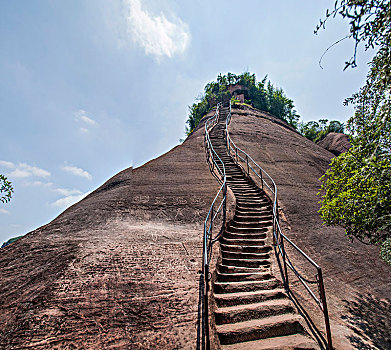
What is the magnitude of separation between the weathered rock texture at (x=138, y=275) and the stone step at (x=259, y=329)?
488 millimetres

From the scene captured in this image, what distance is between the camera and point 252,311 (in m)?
3.89

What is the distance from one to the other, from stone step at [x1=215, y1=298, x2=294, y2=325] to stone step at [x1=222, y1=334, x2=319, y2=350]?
0.37 meters

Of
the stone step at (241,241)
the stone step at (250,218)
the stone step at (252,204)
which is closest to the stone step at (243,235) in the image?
the stone step at (241,241)

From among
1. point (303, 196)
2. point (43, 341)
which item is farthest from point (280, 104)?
point (43, 341)

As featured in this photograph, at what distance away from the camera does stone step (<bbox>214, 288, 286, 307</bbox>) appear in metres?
4.09

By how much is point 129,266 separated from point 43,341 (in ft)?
5.34

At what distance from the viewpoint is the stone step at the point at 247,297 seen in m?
4.09

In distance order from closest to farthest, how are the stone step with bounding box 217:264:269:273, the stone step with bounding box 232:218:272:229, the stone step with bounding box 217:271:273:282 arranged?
the stone step with bounding box 217:271:273:282 < the stone step with bounding box 217:264:269:273 < the stone step with bounding box 232:218:272:229

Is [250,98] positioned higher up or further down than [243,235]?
higher up

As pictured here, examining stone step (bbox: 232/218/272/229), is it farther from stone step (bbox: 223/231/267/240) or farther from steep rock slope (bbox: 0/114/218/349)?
steep rock slope (bbox: 0/114/218/349)

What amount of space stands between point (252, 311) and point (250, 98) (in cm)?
3787

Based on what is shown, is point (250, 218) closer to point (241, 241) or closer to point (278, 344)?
point (241, 241)

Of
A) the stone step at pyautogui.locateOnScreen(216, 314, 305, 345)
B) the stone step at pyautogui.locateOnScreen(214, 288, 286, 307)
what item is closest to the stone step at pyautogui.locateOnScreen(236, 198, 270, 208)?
the stone step at pyautogui.locateOnScreen(214, 288, 286, 307)

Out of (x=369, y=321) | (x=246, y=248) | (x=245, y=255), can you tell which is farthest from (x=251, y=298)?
(x=369, y=321)
